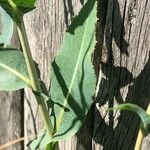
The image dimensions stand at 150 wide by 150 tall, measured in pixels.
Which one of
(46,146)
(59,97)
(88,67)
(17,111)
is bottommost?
(17,111)

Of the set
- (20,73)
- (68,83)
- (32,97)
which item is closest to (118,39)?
(68,83)

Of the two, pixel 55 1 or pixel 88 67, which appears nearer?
pixel 88 67

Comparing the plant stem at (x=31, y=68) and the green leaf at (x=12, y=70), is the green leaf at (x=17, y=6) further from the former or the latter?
the green leaf at (x=12, y=70)

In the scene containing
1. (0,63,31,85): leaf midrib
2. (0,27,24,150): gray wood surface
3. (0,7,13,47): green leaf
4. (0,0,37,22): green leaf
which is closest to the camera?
(0,0,37,22): green leaf

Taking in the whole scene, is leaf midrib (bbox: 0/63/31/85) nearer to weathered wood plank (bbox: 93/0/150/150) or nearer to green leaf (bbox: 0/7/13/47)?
green leaf (bbox: 0/7/13/47)

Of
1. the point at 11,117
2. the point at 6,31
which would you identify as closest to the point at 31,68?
the point at 6,31

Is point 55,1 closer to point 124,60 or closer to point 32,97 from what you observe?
point 124,60

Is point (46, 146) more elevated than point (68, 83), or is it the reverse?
point (68, 83)

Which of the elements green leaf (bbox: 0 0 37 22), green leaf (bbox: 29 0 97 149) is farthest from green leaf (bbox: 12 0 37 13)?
green leaf (bbox: 29 0 97 149)
